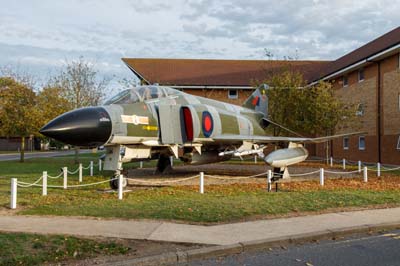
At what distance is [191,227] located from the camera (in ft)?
26.1

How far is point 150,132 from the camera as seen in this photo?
1336 centimetres

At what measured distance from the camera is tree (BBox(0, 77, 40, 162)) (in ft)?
97.9

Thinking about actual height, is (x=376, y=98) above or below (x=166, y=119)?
above

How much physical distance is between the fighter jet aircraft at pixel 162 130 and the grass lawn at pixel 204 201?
56.9 inches

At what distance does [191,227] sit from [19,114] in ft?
86.1

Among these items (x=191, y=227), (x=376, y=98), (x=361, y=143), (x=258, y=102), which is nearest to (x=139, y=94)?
(x=191, y=227)

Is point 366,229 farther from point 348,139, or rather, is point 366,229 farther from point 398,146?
point 348,139

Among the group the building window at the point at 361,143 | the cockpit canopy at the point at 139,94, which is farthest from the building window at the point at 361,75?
the cockpit canopy at the point at 139,94

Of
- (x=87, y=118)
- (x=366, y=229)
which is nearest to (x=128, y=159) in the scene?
(x=87, y=118)

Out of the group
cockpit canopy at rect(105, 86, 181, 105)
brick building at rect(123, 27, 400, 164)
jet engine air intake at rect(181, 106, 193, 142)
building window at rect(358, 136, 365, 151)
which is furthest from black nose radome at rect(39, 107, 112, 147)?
building window at rect(358, 136, 365, 151)

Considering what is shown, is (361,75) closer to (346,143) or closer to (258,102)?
(346,143)

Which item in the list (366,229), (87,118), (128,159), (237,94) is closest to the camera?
(366,229)

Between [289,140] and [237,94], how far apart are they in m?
22.8

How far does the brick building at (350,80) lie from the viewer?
25.4 meters
